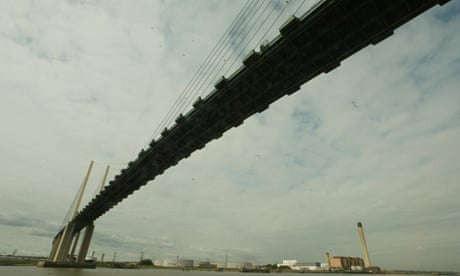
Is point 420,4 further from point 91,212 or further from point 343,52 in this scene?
point 91,212

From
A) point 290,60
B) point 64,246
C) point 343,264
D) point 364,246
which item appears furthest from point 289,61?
point 343,264

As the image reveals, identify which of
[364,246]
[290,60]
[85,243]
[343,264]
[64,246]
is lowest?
[343,264]

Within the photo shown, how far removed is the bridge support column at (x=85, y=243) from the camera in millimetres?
73062

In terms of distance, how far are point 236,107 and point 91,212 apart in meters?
Result: 64.4

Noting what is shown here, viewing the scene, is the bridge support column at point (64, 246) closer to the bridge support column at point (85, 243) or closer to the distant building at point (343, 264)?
the bridge support column at point (85, 243)

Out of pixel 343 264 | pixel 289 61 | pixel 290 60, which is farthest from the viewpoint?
pixel 343 264

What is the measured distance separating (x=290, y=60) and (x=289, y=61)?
0.45 ft

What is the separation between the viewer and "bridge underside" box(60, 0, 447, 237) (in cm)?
1448

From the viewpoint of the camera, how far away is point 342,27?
15680mm

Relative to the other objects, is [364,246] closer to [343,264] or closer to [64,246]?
[343,264]

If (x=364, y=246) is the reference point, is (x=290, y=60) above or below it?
above

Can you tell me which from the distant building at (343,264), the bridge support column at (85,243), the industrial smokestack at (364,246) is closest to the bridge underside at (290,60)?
→ the bridge support column at (85,243)

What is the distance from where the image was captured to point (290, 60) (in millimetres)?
18328

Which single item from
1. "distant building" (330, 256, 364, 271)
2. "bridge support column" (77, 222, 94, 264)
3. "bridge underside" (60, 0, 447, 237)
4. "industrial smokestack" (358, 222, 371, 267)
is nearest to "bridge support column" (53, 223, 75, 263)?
"bridge support column" (77, 222, 94, 264)
